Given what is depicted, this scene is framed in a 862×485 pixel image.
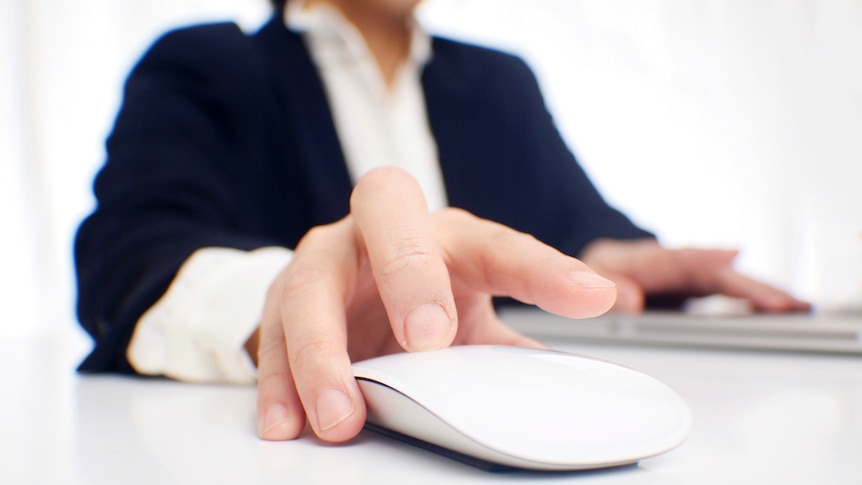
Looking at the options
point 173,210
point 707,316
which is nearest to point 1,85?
point 173,210

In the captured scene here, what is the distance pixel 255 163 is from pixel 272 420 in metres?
0.65

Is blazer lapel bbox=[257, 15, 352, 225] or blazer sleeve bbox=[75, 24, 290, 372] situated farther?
blazer lapel bbox=[257, 15, 352, 225]

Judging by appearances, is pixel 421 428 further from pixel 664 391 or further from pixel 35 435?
pixel 35 435

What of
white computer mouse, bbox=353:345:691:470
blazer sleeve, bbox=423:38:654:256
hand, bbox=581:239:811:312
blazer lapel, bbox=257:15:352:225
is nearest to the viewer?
white computer mouse, bbox=353:345:691:470

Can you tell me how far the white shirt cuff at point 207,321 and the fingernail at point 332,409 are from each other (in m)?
0.20

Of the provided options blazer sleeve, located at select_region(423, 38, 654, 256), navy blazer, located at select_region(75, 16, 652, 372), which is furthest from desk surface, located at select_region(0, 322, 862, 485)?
blazer sleeve, located at select_region(423, 38, 654, 256)

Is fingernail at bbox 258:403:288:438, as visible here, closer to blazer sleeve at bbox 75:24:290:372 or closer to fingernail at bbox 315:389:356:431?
fingernail at bbox 315:389:356:431

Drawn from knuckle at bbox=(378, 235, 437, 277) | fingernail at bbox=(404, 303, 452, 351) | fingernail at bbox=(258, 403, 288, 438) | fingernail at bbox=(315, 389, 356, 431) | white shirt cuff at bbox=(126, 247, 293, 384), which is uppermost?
knuckle at bbox=(378, 235, 437, 277)

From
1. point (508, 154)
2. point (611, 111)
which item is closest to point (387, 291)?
point (508, 154)

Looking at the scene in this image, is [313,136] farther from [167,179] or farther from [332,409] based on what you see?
[332,409]

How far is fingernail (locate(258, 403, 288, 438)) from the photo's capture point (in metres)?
0.29

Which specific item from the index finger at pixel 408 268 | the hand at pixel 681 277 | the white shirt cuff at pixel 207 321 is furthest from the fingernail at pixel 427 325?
the hand at pixel 681 277

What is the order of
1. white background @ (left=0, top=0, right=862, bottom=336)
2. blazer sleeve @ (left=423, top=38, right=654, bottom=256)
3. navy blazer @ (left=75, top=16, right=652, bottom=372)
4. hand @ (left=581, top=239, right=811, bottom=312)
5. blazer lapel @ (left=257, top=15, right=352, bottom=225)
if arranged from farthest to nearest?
white background @ (left=0, top=0, right=862, bottom=336) < blazer sleeve @ (left=423, top=38, right=654, bottom=256) < blazer lapel @ (left=257, top=15, right=352, bottom=225) < hand @ (left=581, top=239, right=811, bottom=312) < navy blazer @ (left=75, top=16, right=652, bottom=372)

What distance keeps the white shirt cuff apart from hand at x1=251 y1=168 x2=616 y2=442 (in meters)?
0.09
